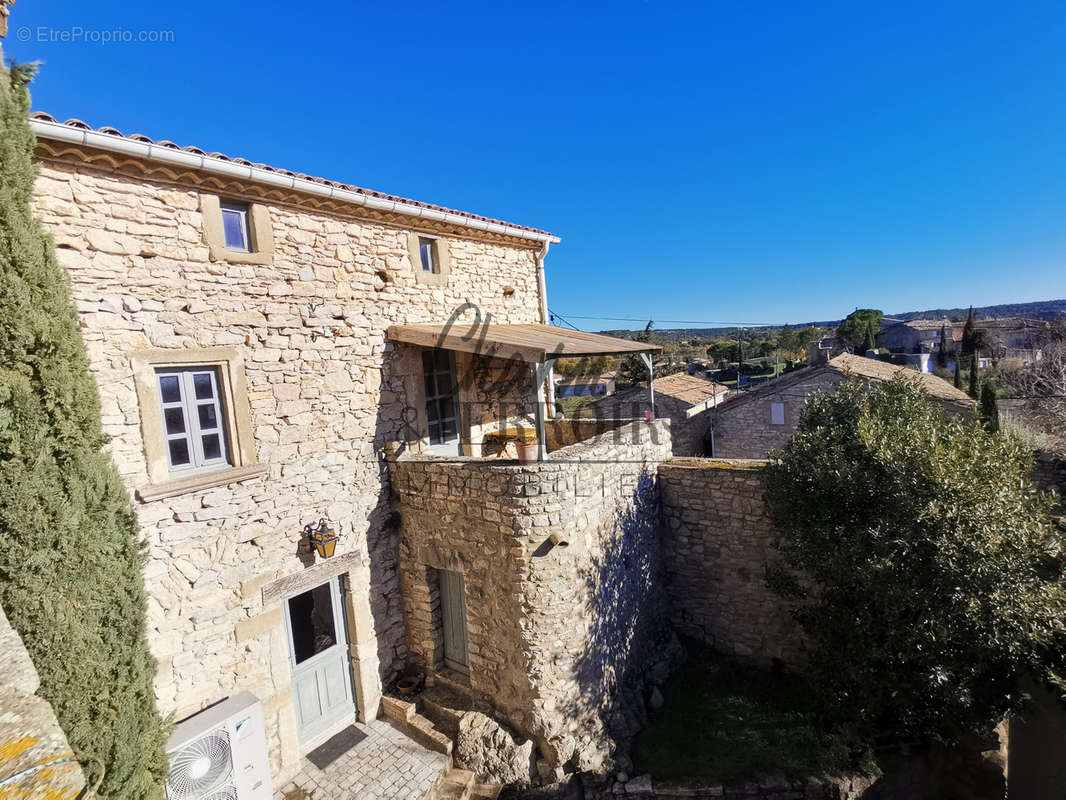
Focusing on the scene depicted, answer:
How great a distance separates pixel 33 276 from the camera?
4137 mm

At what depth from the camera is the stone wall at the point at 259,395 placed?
528 centimetres

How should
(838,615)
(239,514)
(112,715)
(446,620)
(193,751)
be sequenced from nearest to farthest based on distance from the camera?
(112,715) → (193,751) → (239,514) → (838,615) → (446,620)

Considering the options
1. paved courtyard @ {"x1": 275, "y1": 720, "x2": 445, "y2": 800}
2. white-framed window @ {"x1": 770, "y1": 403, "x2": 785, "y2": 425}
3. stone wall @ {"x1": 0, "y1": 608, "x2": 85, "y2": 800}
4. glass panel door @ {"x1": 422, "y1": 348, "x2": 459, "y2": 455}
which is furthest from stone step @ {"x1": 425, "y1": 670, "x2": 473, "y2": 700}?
white-framed window @ {"x1": 770, "y1": 403, "x2": 785, "y2": 425}

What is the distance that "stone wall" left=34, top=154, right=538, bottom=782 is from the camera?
5.28 m

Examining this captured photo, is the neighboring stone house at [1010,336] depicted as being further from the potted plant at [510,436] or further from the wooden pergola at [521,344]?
the potted plant at [510,436]

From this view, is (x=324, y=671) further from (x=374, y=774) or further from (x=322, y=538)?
(x=322, y=538)

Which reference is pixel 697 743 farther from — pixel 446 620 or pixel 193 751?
pixel 193 751

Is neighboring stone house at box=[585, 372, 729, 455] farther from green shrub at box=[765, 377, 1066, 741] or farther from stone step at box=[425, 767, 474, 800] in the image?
A: stone step at box=[425, 767, 474, 800]

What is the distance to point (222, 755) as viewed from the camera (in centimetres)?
559

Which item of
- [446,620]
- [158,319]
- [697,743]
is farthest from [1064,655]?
[158,319]

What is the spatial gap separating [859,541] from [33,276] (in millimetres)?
8811

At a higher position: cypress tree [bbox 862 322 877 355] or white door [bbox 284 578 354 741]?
cypress tree [bbox 862 322 877 355]

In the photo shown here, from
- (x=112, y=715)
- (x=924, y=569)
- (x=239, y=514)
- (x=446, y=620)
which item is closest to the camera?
(x=112, y=715)

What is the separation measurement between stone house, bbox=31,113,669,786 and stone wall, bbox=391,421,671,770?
0.11ft
